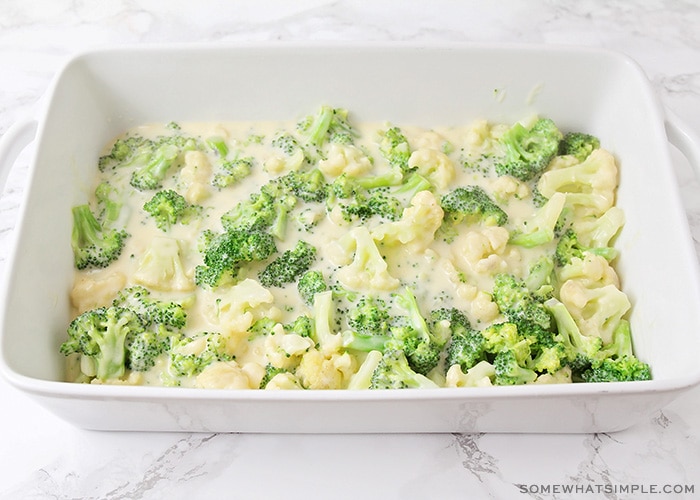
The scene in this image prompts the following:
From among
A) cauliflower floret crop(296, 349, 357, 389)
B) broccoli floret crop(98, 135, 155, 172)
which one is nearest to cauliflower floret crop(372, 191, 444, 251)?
cauliflower floret crop(296, 349, 357, 389)

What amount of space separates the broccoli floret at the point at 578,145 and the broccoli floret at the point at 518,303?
0.49m

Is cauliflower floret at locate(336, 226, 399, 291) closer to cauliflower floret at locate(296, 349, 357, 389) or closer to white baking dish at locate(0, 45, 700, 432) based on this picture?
cauliflower floret at locate(296, 349, 357, 389)

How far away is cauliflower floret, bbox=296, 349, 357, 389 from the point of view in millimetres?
2078

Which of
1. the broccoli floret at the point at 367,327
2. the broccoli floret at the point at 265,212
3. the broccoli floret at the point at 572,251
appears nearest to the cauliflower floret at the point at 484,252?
the broccoli floret at the point at 572,251

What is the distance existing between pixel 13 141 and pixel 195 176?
0.49 m

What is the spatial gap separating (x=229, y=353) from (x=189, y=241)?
39cm

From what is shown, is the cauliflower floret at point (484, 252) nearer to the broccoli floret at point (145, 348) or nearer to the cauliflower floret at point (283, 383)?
the cauliflower floret at point (283, 383)

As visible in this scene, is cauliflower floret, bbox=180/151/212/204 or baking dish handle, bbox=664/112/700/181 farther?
cauliflower floret, bbox=180/151/212/204

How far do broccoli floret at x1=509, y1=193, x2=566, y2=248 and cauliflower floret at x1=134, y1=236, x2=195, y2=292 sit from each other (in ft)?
2.85

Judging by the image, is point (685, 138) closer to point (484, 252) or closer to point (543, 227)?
point (543, 227)

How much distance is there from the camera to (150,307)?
2.24 metres

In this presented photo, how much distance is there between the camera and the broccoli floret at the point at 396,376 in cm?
204

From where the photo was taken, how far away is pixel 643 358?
216cm

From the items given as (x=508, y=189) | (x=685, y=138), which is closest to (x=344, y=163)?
(x=508, y=189)
